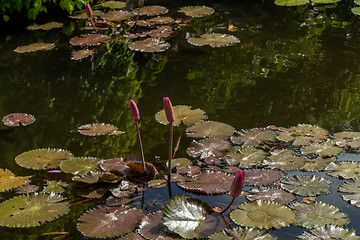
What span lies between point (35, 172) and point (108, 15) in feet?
10.9

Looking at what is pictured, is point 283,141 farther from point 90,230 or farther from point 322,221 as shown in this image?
point 90,230

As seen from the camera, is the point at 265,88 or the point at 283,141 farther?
the point at 265,88

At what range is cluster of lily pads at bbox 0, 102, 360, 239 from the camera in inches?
78.4

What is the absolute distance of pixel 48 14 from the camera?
19.0ft

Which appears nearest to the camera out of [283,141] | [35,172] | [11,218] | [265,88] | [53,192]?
[11,218]

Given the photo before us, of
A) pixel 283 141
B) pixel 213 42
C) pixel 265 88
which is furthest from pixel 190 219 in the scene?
pixel 213 42

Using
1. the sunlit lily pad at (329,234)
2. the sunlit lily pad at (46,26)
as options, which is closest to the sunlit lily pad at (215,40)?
the sunlit lily pad at (46,26)

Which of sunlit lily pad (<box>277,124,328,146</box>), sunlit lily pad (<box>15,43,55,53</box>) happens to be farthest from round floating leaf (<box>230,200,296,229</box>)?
sunlit lily pad (<box>15,43,55,53</box>)

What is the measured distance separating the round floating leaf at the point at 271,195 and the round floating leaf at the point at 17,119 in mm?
1790

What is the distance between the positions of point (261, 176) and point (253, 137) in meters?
0.47

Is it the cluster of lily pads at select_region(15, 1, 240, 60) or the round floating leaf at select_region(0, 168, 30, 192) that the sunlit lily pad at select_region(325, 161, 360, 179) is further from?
the cluster of lily pads at select_region(15, 1, 240, 60)

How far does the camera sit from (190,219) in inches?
78.4

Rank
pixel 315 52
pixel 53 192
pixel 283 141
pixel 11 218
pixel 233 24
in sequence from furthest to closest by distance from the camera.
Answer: pixel 233 24 < pixel 315 52 < pixel 283 141 < pixel 53 192 < pixel 11 218

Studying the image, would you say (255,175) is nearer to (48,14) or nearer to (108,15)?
(108,15)
